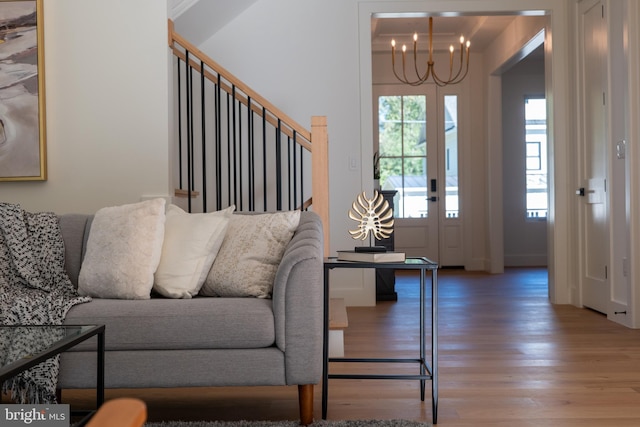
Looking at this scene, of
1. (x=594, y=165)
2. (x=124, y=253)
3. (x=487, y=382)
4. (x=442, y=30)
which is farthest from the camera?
(x=442, y=30)

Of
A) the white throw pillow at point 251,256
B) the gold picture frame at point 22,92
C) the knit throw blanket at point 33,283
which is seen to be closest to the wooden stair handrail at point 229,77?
the gold picture frame at point 22,92

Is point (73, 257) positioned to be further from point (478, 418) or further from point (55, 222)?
point (478, 418)

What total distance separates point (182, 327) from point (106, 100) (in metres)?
2.43

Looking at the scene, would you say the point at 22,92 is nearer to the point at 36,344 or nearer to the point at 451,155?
the point at 36,344

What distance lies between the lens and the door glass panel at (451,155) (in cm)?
933

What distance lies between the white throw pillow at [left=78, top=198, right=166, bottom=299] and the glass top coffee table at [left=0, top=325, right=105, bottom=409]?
0.71m

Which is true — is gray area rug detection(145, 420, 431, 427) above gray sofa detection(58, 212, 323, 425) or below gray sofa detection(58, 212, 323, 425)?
below

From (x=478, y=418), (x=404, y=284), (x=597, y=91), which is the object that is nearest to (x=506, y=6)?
(x=597, y=91)

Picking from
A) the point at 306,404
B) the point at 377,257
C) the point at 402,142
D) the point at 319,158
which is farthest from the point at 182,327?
the point at 402,142

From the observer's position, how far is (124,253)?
2.92m

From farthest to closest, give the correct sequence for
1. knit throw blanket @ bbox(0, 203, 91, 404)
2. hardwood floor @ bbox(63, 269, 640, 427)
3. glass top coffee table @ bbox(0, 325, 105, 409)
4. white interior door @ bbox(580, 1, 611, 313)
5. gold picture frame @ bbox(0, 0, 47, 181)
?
white interior door @ bbox(580, 1, 611, 313) < gold picture frame @ bbox(0, 0, 47, 181) < hardwood floor @ bbox(63, 269, 640, 427) < knit throw blanket @ bbox(0, 203, 91, 404) < glass top coffee table @ bbox(0, 325, 105, 409)

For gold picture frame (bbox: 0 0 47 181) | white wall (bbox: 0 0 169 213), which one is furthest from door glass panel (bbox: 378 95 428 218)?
gold picture frame (bbox: 0 0 47 181)

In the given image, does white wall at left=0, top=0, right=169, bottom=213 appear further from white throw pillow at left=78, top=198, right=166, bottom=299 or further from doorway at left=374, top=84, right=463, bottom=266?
doorway at left=374, top=84, right=463, bottom=266

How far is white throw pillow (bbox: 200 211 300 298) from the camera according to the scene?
2.86 meters
